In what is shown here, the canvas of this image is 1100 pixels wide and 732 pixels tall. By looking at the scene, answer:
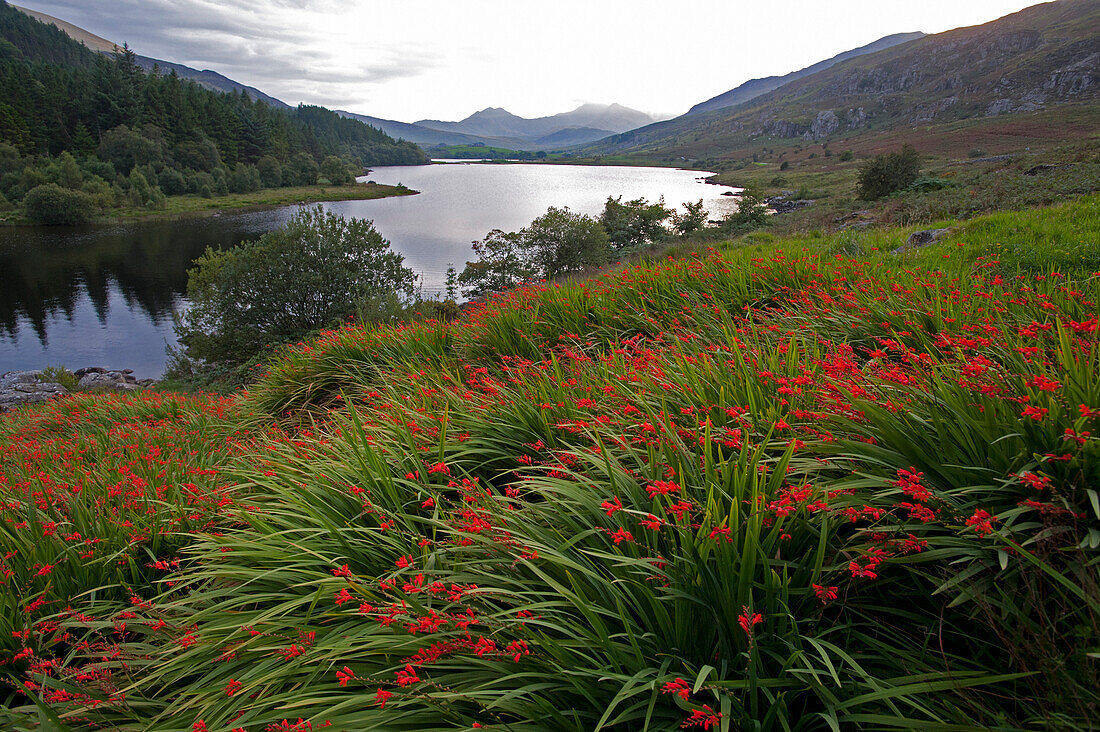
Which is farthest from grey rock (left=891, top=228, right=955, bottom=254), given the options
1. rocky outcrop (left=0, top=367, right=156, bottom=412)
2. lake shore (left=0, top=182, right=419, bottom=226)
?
lake shore (left=0, top=182, right=419, bottom=226)

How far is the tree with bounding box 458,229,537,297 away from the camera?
32.8 metres

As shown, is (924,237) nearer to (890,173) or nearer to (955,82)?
(890,173)

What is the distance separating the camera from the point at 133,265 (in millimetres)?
45594

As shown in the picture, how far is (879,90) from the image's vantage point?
163m

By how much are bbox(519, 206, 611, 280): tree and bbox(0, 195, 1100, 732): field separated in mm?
28683

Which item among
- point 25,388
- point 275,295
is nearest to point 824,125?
point 275,295

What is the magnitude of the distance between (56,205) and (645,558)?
80706mm

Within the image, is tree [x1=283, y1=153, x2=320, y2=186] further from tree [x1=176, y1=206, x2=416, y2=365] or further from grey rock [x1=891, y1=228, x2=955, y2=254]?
grey rock [x1=891, y1=228, x2=955, y2=254]

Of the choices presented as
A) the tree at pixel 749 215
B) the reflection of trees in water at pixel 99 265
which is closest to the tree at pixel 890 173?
the tree at pixel 749 215

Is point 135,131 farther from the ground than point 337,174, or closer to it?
farther from the ground

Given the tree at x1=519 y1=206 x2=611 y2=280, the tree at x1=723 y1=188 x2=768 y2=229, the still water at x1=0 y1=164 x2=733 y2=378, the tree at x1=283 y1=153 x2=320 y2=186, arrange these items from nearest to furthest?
the still water at x1=0 y1=164 x2=733 y2=378 → the tree at x1=723 y1=188 x2=768 y2=229 → the tree at x1=519 y1=206 x2=611 y2=280 → the tree at x1=283 y1=153 x2=320 y2=186

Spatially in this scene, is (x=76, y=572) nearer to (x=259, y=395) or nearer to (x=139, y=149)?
(x=259, y=395)

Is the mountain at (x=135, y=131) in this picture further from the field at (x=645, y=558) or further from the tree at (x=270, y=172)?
the field at (x=645, y=558)

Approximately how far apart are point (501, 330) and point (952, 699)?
496 centimetres
